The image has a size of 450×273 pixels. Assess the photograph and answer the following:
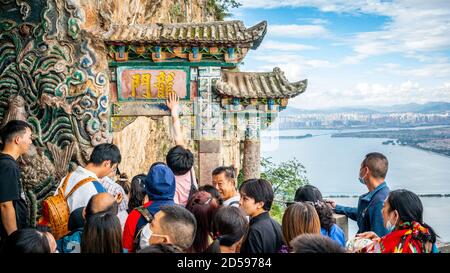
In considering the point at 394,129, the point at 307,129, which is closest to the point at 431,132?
the point at 394,129

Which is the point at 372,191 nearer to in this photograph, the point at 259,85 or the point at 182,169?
the point at 182,169

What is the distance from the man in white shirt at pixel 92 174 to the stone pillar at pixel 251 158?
4008mm

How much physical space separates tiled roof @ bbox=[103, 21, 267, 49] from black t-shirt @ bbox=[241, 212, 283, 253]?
13.7 feet

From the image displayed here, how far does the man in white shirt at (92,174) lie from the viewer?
172 inches

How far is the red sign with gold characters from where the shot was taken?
Answer: 7.72 metres

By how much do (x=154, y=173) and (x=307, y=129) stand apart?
1932 cm

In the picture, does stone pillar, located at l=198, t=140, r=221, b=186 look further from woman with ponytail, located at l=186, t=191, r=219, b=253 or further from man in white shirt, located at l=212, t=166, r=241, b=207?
woman with ponytail, located at l=186, t=191, r=219, b=253

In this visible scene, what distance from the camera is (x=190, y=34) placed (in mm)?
7566

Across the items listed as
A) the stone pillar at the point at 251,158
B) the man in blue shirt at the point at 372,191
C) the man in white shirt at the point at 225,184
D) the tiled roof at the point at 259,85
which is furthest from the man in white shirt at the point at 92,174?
the stone pillar at the point at 251,158

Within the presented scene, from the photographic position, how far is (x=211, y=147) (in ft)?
26.0

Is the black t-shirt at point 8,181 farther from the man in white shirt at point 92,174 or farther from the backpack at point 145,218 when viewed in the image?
the backpack at point 145,218
